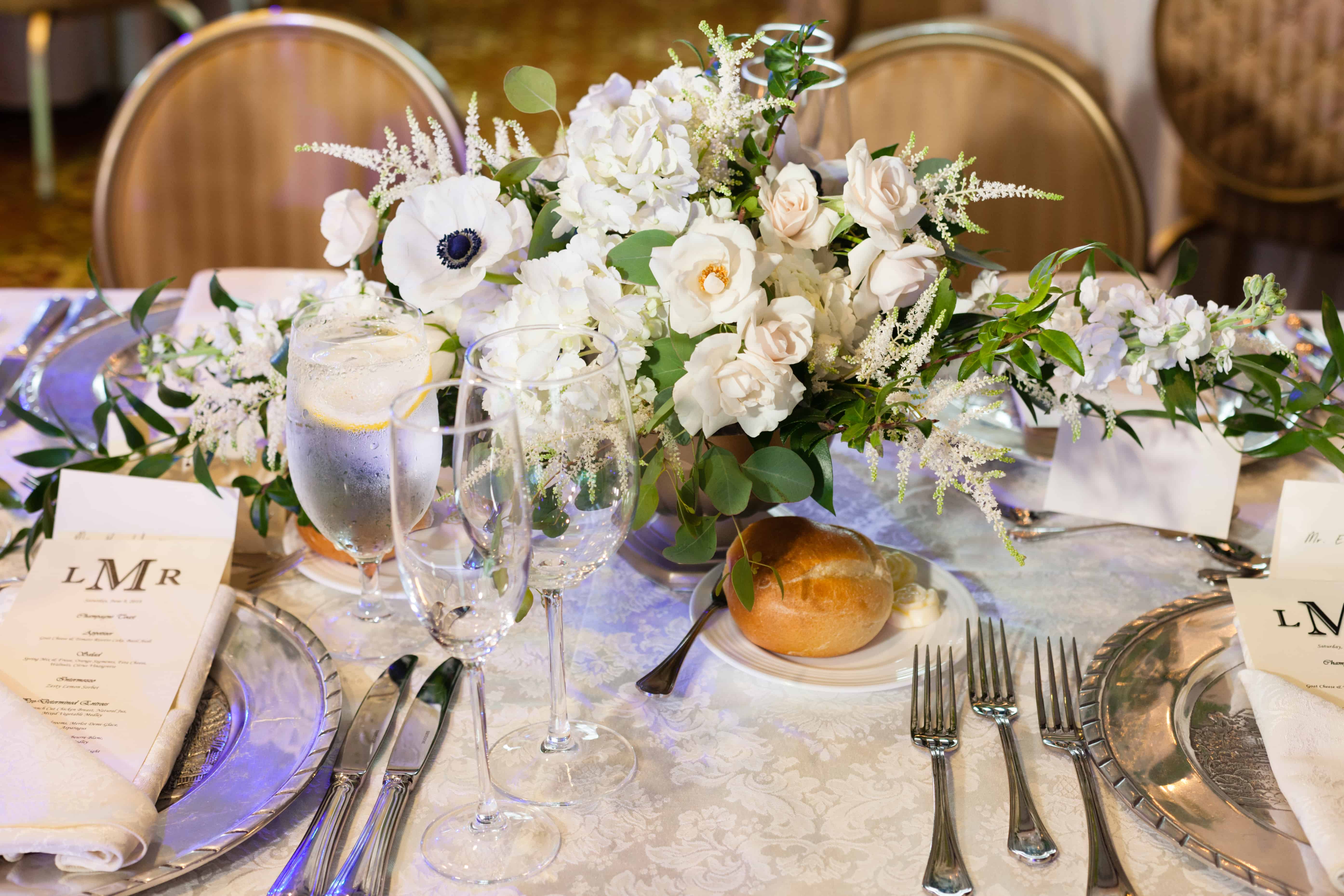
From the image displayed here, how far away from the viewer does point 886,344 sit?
0.75 metres

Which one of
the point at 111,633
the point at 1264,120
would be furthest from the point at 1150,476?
the point at 1264,120

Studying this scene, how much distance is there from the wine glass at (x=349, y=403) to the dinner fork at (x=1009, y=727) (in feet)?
1.47

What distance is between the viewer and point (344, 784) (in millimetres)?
727

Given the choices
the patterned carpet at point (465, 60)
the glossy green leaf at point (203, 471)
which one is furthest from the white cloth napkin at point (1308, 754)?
the patterned carpet at point (465, 60)

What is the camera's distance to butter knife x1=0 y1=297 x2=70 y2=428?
1.22m

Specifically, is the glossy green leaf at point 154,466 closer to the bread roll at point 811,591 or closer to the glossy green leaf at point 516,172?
the glossy green leaf at point 516,172

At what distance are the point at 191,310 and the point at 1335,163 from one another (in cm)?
218

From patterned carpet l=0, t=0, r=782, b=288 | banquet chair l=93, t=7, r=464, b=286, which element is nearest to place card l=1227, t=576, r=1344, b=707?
banquet chair l=93, t=7, r=464, b=286

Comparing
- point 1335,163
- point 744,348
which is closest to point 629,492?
point 744,348

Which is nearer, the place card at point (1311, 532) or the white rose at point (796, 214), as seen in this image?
the white rose at point (796, 214)

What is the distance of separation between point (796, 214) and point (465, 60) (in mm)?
5670

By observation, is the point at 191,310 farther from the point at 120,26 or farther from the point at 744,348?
the point at 120,26

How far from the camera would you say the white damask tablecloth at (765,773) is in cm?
68

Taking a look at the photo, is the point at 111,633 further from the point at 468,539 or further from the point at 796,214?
the point at 796,214
